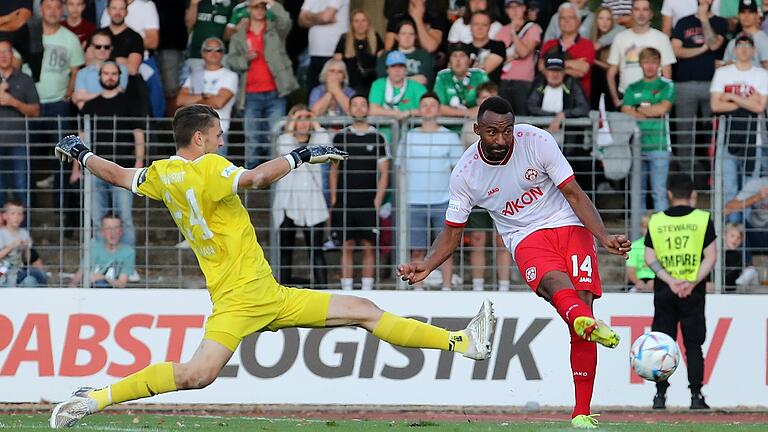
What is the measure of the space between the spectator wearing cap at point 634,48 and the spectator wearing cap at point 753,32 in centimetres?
66

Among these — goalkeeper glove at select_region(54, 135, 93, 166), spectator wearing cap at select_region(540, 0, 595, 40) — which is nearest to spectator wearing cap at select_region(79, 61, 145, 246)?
goalkeeper glove at select_region(54, 135, 93, 166)

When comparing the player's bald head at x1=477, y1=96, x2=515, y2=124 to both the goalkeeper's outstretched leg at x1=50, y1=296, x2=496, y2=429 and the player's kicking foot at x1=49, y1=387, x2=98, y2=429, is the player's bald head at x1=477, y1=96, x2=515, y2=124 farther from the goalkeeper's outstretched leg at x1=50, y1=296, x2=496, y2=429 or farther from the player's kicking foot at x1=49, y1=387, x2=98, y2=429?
the player's kicking foot at x1=49, y1=387, x2=98, y2=429

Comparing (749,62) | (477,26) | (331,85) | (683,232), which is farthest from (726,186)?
(331,85)

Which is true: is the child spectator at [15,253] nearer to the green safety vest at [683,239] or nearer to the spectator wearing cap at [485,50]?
the spectator wearing cap at [485,50]

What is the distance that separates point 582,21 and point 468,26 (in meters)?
1.49

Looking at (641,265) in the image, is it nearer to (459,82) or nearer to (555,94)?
(555,94)

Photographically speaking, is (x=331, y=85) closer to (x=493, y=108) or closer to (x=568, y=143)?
(x=568, y=143)

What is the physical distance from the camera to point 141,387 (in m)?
9.05

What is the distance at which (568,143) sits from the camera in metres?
14.6

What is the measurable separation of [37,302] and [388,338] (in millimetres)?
6066

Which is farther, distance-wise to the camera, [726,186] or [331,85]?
[331,85]

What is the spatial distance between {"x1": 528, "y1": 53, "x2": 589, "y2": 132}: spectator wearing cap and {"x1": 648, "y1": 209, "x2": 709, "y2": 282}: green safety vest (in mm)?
2412

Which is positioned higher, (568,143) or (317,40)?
(317,40)

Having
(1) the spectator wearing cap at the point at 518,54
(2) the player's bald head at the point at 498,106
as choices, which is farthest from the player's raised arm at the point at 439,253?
(1) the spectator wearing cap at the point at 518,54
